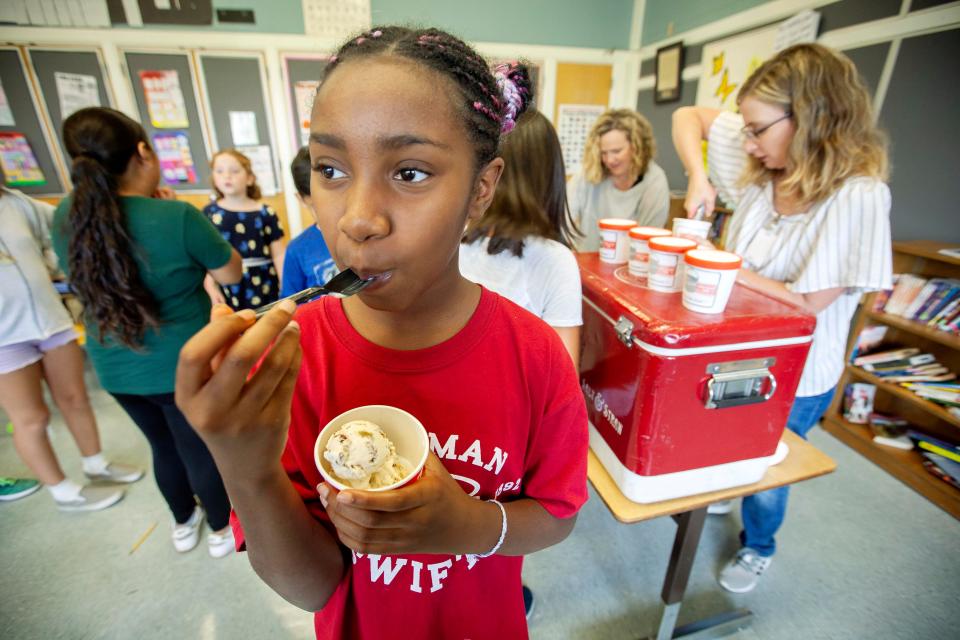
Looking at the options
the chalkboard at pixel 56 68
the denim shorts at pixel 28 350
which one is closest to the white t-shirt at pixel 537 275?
the denim shorts at pixel 28 350

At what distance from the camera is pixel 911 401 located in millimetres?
2197

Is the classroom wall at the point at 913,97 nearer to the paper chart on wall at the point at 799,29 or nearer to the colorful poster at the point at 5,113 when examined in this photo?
the paper chart on wall at the point at 799,29

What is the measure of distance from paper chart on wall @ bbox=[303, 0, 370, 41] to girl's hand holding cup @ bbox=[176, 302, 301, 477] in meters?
3.74

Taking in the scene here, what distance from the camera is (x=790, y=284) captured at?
1.21 m

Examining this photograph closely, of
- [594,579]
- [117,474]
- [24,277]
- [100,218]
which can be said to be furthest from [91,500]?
[594,579]

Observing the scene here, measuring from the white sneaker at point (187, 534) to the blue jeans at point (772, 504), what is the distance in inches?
81.5

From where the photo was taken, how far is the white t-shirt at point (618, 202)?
227 centimetres

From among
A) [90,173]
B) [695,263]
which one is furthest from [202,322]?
[695,263]

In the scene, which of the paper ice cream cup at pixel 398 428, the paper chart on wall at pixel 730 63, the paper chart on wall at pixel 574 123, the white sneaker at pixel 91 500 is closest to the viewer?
the paper ice cream cup at pixel 398 428

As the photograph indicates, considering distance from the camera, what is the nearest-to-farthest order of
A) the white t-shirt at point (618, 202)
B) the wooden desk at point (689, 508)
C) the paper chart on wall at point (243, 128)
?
the wooden desk at point (689, 508)
the white t-shirt at point (618, 202)
the paper chart on wall at point (243, 128)

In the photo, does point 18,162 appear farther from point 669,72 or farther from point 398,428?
point 669,72

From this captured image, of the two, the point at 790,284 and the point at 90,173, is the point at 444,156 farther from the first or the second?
the point at 90,173

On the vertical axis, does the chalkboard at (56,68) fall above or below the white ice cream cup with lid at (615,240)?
above

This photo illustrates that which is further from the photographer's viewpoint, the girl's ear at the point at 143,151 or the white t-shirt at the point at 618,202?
the white t-shirt at the point at 618,202
